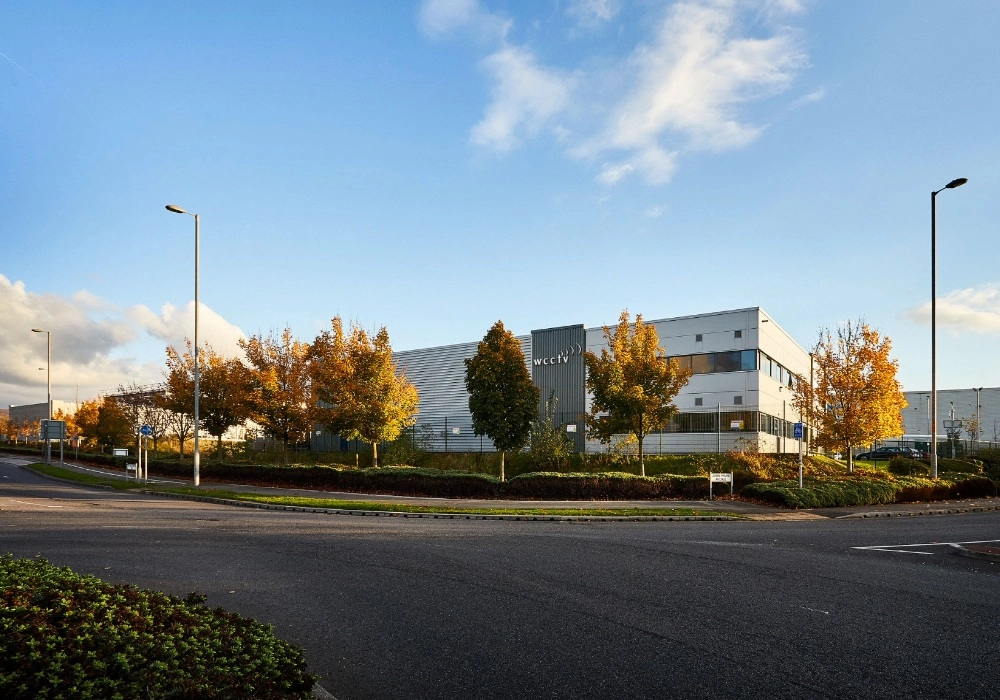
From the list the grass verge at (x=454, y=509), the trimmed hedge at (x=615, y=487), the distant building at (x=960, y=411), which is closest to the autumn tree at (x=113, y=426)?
the grass verge at (x=454, y=509)

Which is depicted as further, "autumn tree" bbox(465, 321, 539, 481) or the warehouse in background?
the warehouse in background

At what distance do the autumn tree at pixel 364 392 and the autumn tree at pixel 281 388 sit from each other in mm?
1287

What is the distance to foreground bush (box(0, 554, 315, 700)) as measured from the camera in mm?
4539

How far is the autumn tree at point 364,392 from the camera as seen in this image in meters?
34.7

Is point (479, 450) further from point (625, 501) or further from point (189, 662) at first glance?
point (189, 662)

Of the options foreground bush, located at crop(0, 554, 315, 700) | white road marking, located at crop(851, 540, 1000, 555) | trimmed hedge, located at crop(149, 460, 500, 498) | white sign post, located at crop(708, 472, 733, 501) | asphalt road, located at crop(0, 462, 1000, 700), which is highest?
foreground bush, located at crop(0, 554, 315, 700)

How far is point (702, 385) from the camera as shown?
40688mm

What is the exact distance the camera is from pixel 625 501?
2600cm

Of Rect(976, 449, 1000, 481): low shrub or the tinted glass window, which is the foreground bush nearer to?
the tinted glass window

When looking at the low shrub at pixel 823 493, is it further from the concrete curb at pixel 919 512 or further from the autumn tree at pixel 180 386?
the autumn tree at pixel 180 386

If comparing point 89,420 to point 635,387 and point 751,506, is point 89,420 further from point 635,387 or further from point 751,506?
point 751,506

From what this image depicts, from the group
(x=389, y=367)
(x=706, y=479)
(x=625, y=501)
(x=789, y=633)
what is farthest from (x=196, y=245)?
(x=789, y=633)

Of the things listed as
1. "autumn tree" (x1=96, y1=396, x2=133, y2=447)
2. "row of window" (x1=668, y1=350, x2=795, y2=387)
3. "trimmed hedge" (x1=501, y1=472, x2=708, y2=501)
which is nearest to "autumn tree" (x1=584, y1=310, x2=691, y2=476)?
"trimmed hedge" (x1=501, y1=472, x2=708, y2=501)

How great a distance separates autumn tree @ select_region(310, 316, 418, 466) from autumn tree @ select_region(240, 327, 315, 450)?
1287 mm
